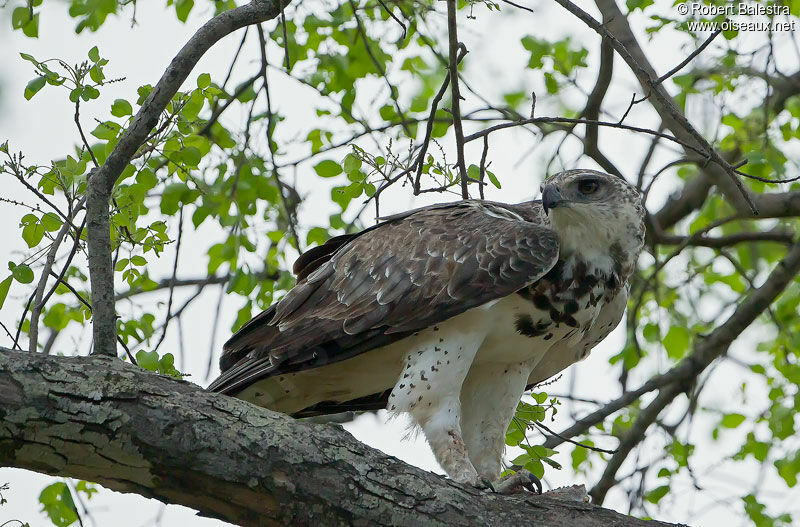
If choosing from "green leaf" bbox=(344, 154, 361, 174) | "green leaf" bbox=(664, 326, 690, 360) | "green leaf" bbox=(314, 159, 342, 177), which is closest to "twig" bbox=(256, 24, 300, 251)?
"green leaf" bbox=(314, 159, 342, 177)

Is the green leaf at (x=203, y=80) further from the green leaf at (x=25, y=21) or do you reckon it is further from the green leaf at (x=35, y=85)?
the green leaf at (x=25, y=21)

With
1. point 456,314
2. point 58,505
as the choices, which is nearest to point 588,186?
point 456,314

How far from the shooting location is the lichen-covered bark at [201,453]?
2.96 m

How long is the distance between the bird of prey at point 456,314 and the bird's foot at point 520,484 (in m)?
0.13

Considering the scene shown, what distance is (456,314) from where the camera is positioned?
446 centimetres

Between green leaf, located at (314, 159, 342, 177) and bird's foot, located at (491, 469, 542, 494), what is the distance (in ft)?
6.42

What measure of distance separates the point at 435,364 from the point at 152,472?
1.71 meters

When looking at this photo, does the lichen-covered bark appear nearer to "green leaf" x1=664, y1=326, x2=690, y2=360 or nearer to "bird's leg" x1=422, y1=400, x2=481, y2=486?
"bird's leg" x1=422, y1=400, x2=481, y2=486

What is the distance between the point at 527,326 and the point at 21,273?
84.9 inches

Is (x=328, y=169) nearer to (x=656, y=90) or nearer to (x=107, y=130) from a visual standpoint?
(x=107, y=130)

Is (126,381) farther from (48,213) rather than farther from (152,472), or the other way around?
(48,213)

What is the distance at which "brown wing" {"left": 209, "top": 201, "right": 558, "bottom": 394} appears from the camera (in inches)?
177

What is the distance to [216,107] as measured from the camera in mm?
6266

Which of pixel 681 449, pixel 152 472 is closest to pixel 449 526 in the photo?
pixel 152 472
